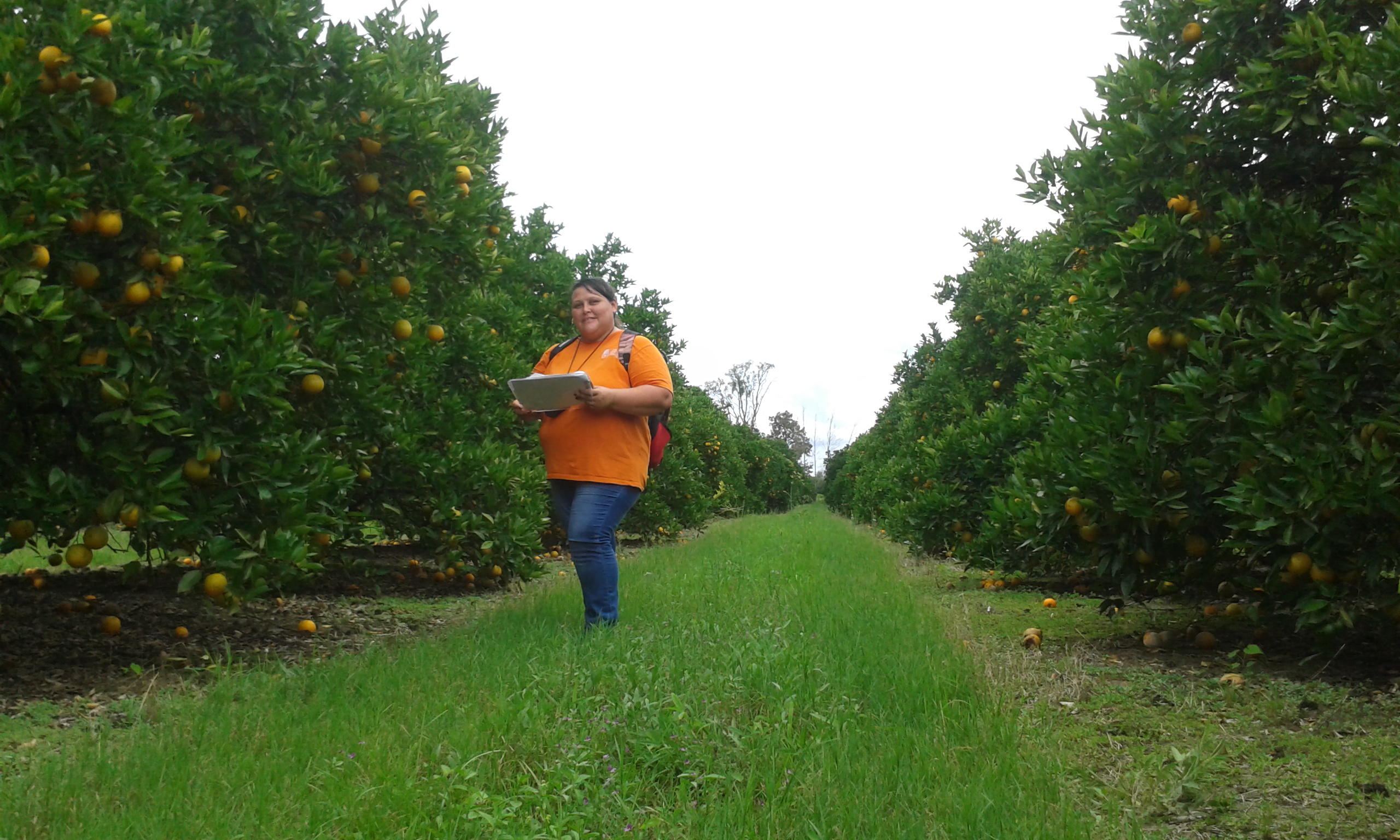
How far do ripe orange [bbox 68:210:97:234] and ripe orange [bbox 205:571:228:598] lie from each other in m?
1.52

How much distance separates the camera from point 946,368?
11.3 m

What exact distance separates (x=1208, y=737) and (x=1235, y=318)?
227 centimetres

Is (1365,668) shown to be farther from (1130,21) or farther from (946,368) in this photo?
(946,368)

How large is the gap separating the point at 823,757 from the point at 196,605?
480cm

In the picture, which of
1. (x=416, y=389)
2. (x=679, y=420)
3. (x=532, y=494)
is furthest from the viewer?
(x=679, y=420)

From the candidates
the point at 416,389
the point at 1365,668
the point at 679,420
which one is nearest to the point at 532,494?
the point at 416,389

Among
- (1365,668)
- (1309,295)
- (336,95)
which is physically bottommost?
(1365,668)

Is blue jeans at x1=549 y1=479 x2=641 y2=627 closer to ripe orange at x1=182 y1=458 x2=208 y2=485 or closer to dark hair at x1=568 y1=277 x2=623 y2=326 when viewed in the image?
dark hair at x1=568 y1=277 x2=623 y2=326

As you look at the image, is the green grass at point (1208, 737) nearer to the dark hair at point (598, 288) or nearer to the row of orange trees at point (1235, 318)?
the row of orange trees at point (1235, 318)

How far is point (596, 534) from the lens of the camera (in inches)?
193

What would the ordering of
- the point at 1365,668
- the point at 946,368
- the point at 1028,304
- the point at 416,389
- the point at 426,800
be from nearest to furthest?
the point at 426,800 → the point at 1365,668 → the point at 416,389 → the point at 1028,304 → the point at 946,368

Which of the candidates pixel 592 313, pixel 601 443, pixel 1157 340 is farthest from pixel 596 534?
pixel 1157 340

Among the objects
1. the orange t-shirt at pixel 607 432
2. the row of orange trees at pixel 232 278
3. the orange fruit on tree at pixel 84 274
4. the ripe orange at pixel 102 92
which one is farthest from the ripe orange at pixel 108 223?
the orange t-shirt at pixel 607 432

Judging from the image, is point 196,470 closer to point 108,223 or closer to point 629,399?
point 108,223
